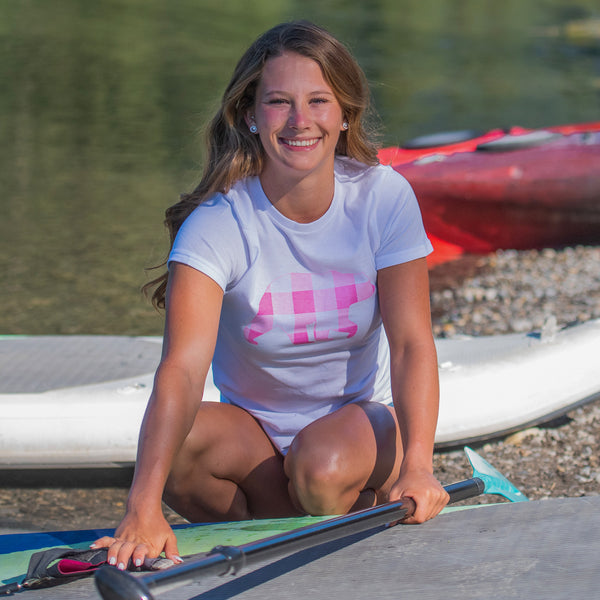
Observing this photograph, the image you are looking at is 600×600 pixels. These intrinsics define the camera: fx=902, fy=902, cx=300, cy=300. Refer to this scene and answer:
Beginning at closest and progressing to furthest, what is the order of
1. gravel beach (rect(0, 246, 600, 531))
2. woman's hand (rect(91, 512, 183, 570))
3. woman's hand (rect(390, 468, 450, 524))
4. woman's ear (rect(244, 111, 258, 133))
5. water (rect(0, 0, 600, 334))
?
woman's hand (rect(91, 512, 183, 570)) < woman's hand (rect(390, 468, 450, 524)) < woman's ear (rect(244, 111, 258, 133)) < gravel beach (rect(0, 246, 600, 531)) < water (rect(0, 0, 600, 334))

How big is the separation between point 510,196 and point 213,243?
13.9 feet

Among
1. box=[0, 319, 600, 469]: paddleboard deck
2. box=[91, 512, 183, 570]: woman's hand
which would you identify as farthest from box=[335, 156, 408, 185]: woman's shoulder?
box=[0, 319, 600, 469]: paddleboard deck

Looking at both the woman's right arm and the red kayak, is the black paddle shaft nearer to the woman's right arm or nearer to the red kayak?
the woman's right arm

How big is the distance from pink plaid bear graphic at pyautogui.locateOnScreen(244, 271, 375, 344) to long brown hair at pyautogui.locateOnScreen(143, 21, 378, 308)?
24 cm

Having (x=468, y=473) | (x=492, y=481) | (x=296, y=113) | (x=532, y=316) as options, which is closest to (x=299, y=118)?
(x=296, y=113)

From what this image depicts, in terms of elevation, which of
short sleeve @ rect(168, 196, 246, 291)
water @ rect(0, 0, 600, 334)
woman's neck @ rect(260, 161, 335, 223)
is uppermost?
water @ rect(0, 0, 600, 334)

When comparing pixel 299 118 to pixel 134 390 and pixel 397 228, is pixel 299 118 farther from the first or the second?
pixel 134 390

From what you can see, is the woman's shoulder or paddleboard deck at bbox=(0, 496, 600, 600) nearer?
paddleboard deck at bbox=(0, 496, 600, 600)

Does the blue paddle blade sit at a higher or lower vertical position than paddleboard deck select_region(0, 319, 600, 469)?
lower

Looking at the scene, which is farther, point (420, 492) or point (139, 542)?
point (420, 492)

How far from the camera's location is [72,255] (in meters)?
5.45

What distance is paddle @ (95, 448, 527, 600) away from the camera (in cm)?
117

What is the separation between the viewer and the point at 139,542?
1440 mm

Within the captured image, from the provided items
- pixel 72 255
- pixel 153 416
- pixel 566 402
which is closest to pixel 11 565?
pixel 153 416
